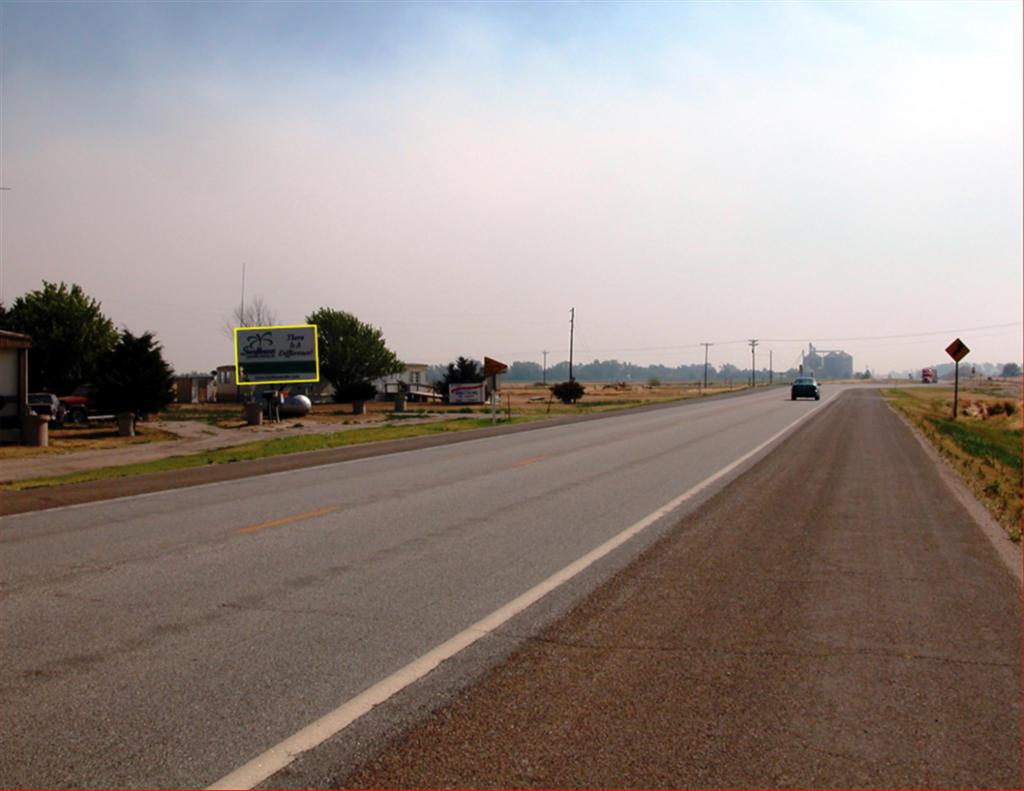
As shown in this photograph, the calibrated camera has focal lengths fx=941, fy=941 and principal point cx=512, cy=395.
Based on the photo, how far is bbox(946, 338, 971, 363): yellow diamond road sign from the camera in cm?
3912

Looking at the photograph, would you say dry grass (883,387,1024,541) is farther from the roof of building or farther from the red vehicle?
the red vehicle

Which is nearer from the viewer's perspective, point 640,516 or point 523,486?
point 640,516

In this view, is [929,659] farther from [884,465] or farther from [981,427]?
[981,427]

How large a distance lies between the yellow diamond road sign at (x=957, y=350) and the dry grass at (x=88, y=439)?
103ft

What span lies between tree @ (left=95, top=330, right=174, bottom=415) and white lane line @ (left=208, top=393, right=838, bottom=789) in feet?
104

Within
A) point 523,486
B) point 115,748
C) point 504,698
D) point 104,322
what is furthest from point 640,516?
point 104,322

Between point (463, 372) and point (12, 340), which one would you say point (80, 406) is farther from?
point (463, 372)

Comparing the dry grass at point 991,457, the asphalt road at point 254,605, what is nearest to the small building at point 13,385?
the asphalt road at point 254,605

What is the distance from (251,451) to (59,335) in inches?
968

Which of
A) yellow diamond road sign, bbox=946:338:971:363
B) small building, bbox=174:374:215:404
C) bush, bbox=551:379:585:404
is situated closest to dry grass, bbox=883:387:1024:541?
yellow diamond road sign, bbox=946:338:971:363

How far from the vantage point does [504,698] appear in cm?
544

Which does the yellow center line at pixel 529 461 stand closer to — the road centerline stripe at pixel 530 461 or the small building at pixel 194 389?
the road centerline stripe at pixel 530 461

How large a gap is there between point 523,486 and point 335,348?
61764 mm

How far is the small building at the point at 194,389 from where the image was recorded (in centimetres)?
7175
